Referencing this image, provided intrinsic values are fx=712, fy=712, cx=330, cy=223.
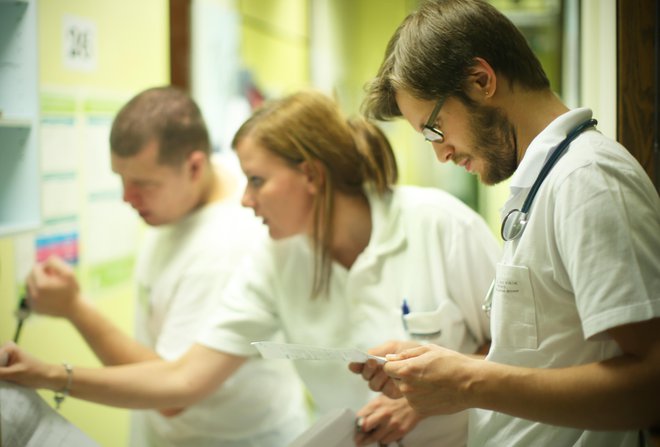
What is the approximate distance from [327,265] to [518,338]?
0.61 m

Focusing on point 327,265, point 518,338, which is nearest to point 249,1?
point 327,265

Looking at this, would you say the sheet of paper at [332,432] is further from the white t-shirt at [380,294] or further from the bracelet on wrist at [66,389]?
the bracelet on wrist at [66,389]

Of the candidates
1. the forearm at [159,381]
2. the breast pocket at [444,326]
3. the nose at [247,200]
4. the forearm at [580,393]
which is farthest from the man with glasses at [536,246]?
the forearm at [159,381]

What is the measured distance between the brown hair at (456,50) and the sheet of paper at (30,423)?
853mm

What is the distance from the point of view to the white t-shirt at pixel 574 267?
86 centimetres

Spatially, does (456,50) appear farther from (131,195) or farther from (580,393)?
(131,195)

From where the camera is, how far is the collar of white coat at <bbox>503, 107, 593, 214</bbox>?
3.23ft

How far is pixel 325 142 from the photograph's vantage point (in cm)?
151

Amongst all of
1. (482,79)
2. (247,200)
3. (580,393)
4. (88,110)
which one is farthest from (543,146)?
(88,110)

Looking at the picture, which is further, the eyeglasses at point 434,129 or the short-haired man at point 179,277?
the short-haired man at point 179,277

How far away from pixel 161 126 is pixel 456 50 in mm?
858

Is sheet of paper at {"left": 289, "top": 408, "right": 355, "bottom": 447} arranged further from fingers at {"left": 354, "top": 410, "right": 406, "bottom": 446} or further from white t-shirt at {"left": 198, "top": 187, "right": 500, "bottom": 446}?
white t-shirt at {"left": 198, "top": 187, "right": 500, "bottom": 446}

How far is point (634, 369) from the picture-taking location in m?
0.86

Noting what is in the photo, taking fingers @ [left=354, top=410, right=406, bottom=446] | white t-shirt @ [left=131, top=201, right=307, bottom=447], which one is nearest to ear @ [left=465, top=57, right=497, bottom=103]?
fingers @ [left=354, top=410, right=406, bottom=446]
